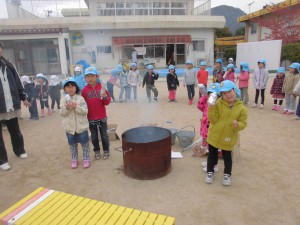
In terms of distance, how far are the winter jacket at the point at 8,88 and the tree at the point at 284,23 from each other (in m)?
24.4

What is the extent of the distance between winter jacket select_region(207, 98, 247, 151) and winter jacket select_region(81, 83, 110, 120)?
1.86m

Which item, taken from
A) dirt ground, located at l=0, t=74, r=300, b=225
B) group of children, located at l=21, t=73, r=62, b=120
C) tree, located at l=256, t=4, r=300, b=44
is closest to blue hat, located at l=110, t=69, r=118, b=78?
group of children, located at l=21, t=73, r=62, b=120

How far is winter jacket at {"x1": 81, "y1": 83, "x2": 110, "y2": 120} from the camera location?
4.35 meters

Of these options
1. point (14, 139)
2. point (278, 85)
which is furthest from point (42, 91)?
point (278, 85)

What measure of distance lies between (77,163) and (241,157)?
298cm

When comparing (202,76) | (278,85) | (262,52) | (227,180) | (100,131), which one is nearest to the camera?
(227,180)

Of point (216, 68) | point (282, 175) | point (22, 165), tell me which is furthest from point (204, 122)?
point (216, 68)

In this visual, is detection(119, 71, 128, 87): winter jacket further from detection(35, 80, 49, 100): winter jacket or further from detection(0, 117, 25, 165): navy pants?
detection(0, 117, 25, 165): navy pants

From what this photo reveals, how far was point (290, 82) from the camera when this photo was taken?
7496mm

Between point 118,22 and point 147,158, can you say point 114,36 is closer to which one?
point 118,22

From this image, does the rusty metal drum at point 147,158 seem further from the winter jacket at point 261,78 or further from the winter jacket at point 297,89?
the winter jacket at point 261,78

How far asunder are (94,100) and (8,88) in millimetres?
1458

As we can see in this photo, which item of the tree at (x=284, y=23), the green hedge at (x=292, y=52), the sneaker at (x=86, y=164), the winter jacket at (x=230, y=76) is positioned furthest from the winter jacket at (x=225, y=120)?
the tree at (x=284, y=23)

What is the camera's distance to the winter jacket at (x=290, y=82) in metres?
7.45
